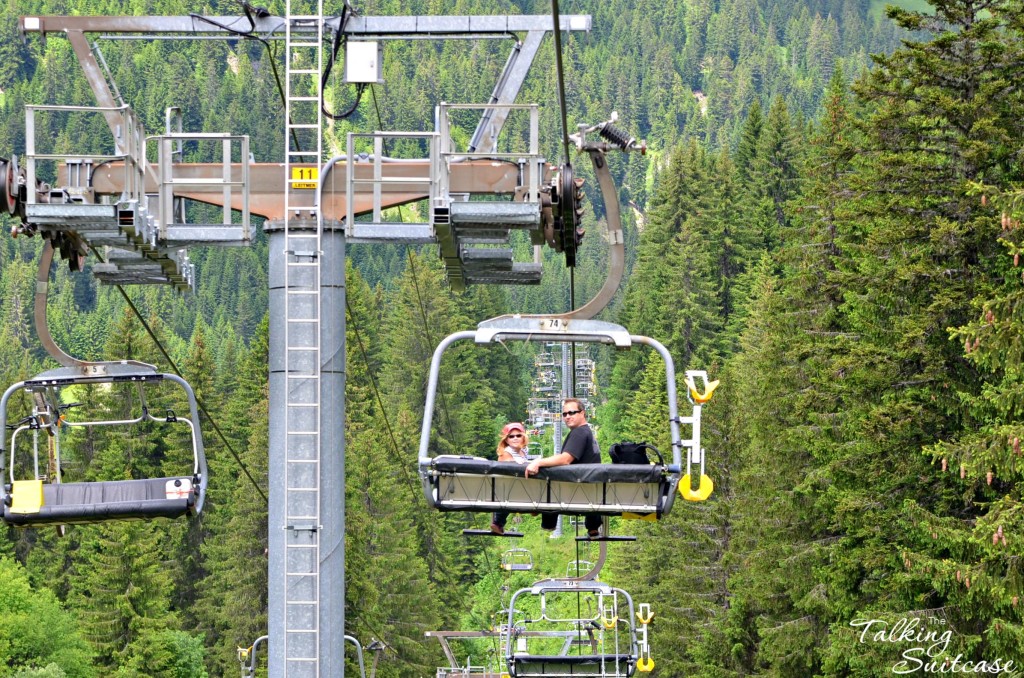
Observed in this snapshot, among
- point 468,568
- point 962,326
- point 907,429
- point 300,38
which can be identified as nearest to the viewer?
point 300,38

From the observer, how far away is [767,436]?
131ft

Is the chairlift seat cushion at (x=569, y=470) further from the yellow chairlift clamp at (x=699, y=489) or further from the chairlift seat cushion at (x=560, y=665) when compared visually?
the chairlift seat cushion at (x=560, y=665)

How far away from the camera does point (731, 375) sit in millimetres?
58031

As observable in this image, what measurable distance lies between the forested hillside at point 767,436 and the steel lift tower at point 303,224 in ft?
26.4

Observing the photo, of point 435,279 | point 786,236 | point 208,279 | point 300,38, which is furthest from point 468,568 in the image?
point 208,279

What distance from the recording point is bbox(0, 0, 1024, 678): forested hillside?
2841 cm

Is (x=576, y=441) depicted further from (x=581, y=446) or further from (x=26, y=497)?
(x=26, y=497)

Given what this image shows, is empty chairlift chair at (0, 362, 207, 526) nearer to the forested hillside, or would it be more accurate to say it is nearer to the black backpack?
the black backpack

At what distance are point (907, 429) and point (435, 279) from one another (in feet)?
222

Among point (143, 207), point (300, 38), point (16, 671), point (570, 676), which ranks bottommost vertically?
point (16, 671)

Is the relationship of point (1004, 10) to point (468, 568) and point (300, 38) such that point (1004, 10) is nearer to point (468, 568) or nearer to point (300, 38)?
point (300, 38)

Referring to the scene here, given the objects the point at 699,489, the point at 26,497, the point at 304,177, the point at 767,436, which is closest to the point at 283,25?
the point at 304,177

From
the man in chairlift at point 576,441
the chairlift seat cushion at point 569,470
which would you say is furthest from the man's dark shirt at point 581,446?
the chairlift seat cushion at point 569,470

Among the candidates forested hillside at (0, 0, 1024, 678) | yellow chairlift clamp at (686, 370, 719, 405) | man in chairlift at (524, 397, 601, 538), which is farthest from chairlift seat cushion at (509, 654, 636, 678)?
yellow chairlift clamp at (686, 370, 719, 405)
